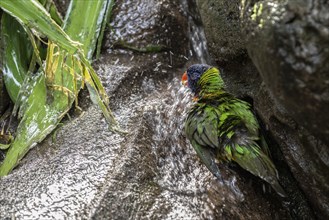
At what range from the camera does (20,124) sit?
9.12ft

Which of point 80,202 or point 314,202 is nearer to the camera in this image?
point 80,202

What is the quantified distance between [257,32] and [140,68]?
1480 millimetres

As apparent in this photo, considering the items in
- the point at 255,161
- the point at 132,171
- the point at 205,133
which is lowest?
the point at 255,161

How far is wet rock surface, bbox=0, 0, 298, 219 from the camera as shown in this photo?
7.26 feet

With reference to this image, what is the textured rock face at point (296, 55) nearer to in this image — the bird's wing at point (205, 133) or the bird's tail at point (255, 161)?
the bird's tail at point (255, 161)

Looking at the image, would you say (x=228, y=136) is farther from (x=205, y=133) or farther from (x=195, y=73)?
(x=195, y=73)

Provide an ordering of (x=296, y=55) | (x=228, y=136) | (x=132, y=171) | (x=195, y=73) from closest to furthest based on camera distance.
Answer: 1. (x=296, y=55)
2. (x=132, y=171)
3. (x=228, y=136)
4. (x=195, y=73)

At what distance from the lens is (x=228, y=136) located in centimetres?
247

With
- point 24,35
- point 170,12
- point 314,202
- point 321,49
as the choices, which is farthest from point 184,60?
→ point 321,49

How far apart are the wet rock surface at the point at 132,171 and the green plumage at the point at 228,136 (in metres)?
0.11

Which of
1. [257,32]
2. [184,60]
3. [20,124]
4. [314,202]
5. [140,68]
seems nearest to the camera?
[257,32]

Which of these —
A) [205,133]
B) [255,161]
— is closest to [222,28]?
[205,133]

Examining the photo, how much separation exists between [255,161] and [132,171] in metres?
0.60

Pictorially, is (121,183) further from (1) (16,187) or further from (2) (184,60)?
(2) (184,60)
